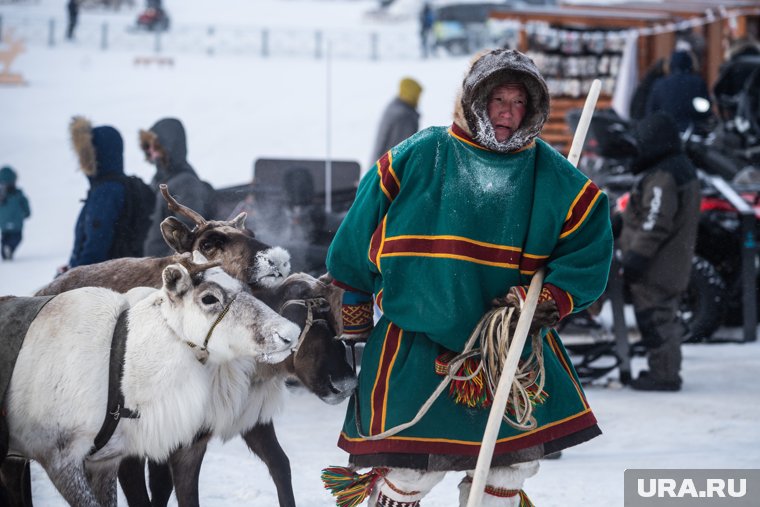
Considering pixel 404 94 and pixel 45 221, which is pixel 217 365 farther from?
pixel 45 221

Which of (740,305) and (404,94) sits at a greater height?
(404,94)

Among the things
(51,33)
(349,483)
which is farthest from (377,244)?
(51,33)

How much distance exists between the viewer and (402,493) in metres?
3.33

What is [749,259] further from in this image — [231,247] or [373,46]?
[373,46]

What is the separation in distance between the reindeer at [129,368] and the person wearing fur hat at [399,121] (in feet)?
17.4

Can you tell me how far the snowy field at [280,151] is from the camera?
5.39 m

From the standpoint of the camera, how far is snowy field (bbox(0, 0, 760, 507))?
5387 mm

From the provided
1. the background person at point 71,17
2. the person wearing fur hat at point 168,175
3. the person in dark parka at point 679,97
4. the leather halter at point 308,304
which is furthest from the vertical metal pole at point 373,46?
the leather halter at point 308,304

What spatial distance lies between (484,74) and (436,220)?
1.50 ft

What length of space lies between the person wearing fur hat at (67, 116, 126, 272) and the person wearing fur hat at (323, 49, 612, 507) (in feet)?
7.14

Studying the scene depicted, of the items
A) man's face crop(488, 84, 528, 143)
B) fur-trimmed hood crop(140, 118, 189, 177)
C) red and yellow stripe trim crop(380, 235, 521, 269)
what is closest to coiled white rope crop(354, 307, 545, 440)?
red and yellow stripe trim crop(380, 235, 521, 269)

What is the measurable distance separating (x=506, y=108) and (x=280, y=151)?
15423mm

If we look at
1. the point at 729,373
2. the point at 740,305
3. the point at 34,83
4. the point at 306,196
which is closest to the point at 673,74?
the point at 740,305

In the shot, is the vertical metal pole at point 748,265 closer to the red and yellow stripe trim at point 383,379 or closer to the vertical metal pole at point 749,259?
the vertical metal pole at point 749,259
